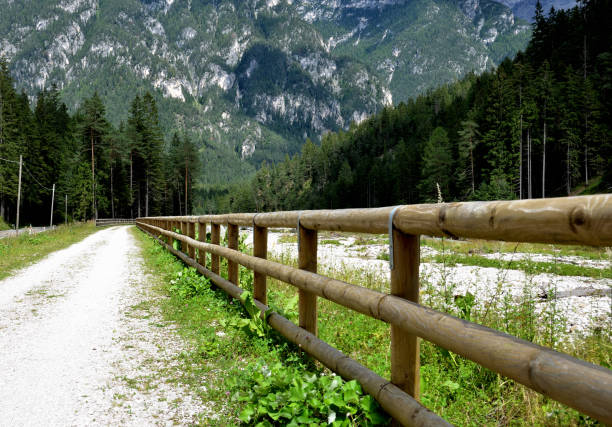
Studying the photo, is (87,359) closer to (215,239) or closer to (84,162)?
(215,239)

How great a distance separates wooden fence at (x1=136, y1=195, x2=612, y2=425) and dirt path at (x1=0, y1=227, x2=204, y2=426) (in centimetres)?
141

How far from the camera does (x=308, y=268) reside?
401 centimetres

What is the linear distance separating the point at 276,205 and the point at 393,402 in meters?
120

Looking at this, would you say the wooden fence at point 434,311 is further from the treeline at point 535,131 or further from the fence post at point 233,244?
the treeline at point 535,131

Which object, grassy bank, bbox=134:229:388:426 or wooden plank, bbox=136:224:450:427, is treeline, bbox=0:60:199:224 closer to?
grassy bank, bbox=134:229:388:426

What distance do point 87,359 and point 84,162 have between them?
187 ft

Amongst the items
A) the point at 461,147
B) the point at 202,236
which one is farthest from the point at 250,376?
the point at 461,147

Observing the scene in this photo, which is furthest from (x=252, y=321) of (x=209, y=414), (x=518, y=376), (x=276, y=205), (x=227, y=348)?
(x=276, y=205)

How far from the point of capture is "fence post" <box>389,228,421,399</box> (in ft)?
8.16

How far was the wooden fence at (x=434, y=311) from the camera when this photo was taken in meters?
1.43

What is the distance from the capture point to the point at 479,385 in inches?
134

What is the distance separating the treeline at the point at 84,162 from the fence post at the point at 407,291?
51.7 metres

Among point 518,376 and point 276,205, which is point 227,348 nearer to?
point 518,376

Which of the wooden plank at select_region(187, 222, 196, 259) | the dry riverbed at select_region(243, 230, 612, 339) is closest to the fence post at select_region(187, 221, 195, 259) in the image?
the wooden plank at select_region(187, 222, 196, 259)
